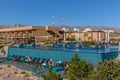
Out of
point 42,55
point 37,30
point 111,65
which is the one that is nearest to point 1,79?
point 42,55

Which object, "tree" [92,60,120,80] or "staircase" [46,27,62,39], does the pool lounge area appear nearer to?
"tree" [92,60,120,80]

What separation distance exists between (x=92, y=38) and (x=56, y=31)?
9.48 m

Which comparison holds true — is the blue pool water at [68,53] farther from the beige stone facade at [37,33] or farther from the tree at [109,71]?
the beige stone facade at [37,33]

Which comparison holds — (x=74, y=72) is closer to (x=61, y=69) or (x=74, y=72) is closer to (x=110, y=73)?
(x=110, y=73)

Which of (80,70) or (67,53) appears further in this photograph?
(67,53)

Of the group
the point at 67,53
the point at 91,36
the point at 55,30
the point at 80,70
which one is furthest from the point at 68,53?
the point at 55,30

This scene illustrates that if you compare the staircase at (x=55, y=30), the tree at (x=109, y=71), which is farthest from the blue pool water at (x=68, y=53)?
the staircase at (x=55, y=30)

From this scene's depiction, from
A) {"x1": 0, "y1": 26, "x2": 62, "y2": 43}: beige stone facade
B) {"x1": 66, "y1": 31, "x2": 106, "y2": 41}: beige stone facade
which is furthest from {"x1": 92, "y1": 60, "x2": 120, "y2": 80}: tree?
{"x1": 66, "y1": 31, "x2": 106, "y2": 41}: beige stone facade

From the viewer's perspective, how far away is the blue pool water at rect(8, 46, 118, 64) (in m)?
19.1

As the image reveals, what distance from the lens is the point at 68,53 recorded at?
2255 centimetres

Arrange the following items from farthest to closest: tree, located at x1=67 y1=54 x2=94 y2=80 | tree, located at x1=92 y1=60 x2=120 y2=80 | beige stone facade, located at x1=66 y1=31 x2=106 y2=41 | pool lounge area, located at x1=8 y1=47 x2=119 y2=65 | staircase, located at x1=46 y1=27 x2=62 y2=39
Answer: staircase, located at x1=46 y1=27 x2=62 y2=39 < beige stone facade, located at x1=66 y1=31 x2=106 y2=41 < pool lounge area, located at x1=8 y1=47 x2=119 y2=65 < tree, located at x1=67 y1=54 x2=94 y2=80 < tree, located at x1=92 y1=60 x2=120 y2=80

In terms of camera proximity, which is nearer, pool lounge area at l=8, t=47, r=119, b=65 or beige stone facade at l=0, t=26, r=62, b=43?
pool lounge area at l=8, t=47, r=119, b=65

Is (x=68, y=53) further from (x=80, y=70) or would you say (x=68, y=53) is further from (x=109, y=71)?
(x=109, y=71)

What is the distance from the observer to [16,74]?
19109 millimetres
